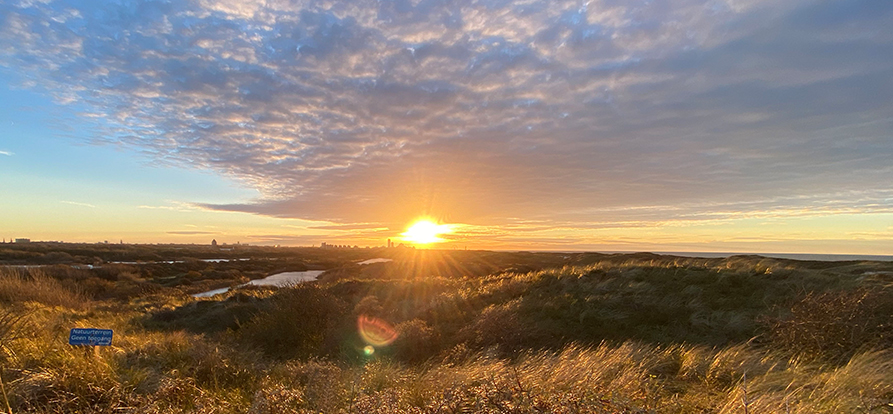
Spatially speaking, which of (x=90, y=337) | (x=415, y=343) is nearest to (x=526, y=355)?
(x=415, y=343)

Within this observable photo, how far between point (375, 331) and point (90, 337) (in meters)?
9.24

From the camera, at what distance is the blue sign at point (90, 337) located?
19.8ft

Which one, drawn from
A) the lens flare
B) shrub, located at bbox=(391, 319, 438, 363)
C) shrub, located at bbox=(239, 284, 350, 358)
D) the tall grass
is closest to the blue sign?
shrub, located at bbox=(239, 284, 350, 358)

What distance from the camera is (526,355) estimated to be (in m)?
8.75

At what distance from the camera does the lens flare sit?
13174 millimetres

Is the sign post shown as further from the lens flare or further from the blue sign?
the lens flare

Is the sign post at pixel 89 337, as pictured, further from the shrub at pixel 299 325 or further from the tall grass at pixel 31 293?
the tall grass at pixel 31 293

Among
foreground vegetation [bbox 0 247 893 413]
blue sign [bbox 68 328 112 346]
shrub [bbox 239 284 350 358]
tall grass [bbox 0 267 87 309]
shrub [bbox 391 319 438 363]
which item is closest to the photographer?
foreground vegetation [bbox 0 247 893 413]

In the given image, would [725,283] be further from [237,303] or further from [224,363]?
[237,303]

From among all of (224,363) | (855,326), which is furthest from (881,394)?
(224,363)

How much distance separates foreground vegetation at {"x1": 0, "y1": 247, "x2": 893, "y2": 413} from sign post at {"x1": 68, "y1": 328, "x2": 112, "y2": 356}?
278 mm

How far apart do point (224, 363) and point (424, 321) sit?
754cm

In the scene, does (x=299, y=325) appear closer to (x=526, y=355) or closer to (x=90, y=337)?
(x=90, y=337)

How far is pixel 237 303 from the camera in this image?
22.3 meters
